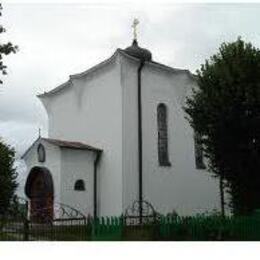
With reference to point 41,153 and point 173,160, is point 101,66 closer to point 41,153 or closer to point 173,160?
point 41,153

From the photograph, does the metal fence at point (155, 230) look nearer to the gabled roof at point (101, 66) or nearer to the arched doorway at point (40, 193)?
the arched doorway at point (40, 193)

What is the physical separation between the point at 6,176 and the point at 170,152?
7043 mm

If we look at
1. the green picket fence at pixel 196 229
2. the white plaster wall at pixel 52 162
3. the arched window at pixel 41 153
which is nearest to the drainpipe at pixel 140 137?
the white plaster wall at pixel 52 162

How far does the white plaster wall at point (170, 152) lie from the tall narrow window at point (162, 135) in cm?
19

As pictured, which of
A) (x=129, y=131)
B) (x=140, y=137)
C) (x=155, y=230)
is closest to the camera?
(x=155, y=230)

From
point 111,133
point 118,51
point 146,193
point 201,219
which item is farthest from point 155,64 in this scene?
point 201,219

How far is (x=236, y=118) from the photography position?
1958 cm

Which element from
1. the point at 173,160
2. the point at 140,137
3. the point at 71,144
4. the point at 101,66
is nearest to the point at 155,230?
the point at 140,137

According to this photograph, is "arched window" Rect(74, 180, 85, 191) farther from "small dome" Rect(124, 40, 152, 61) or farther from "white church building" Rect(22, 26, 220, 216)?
"small dome" Rect(124, 40, 152, 61)

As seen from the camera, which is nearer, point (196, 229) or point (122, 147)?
point (196, 229)

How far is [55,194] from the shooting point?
23344 mm

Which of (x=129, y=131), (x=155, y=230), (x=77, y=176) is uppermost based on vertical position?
(x=129, y=131)

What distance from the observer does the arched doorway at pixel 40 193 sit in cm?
2312

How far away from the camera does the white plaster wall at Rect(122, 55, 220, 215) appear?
24.3m
